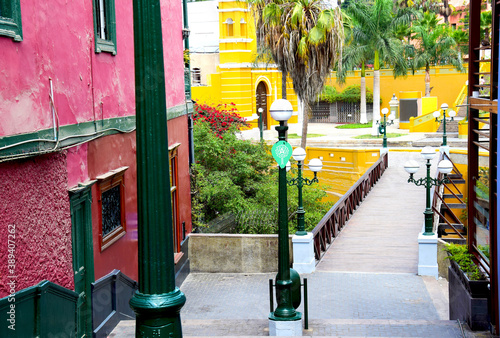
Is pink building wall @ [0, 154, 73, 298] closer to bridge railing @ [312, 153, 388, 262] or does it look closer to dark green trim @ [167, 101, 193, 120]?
dark green trim @ [167, 101, 193, 120]

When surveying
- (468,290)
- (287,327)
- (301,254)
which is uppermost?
(468,290)

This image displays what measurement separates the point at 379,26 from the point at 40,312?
108 ft

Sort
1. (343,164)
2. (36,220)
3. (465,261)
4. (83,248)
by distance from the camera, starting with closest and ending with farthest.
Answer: (36,220)
(83,248)
(465,261)
(343,164)

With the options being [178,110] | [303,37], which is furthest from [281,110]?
[303,37]

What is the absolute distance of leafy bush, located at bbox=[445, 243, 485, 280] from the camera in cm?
807

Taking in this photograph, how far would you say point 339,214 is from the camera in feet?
60.2

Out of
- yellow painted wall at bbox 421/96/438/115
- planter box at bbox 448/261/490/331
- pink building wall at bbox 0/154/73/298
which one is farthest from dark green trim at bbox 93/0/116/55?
yellow painted wall at bbox 421/96/438/115

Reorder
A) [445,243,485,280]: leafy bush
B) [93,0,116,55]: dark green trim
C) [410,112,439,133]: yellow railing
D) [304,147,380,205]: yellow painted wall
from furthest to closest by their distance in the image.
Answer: [410,112,439,133]: yellow railing → [304,147,380,205]: yellow painted wall → [93,0,116,55]: dark green trim → [445,243,485,280]: leafy bush

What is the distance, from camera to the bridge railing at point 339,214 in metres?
15.8

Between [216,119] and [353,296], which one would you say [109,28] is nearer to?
[353,296]

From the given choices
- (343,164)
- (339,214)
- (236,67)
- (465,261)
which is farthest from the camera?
(236,67)

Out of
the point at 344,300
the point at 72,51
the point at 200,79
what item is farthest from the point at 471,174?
the point at 200,79

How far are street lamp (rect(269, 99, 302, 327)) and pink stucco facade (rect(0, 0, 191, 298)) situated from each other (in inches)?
97.2

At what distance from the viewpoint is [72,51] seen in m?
7.95
